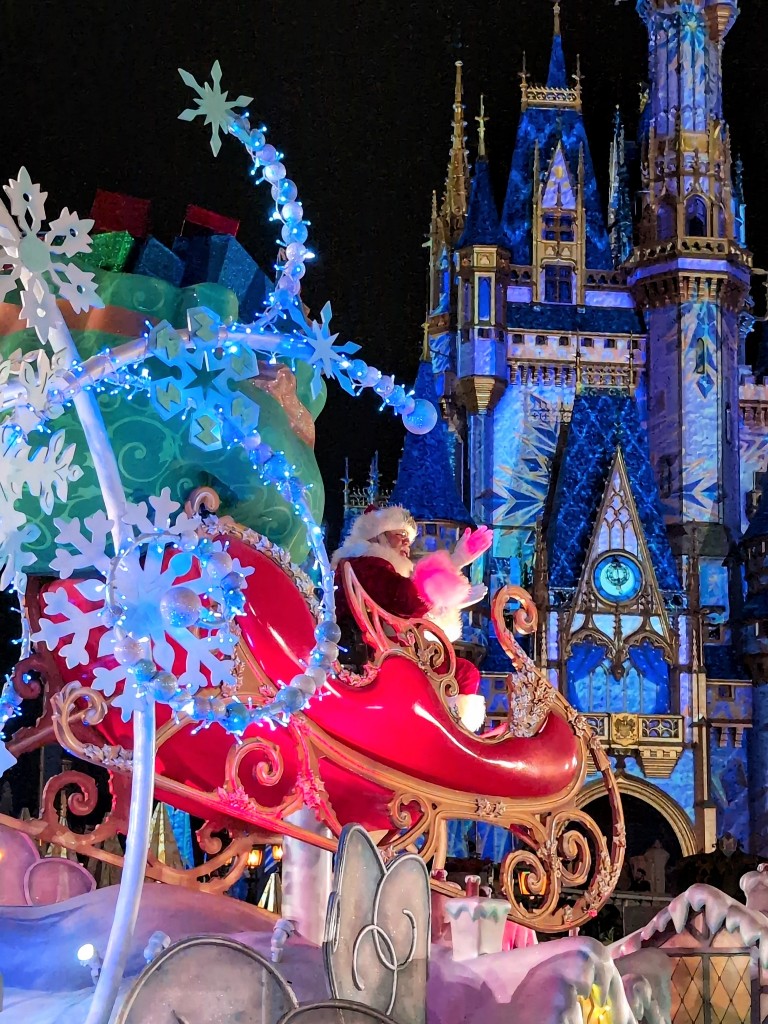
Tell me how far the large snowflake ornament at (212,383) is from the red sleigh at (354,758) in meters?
0.67

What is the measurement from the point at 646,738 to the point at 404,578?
14.2 metres

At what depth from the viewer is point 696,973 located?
4.42 metres

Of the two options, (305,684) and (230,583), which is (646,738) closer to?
(305,684)

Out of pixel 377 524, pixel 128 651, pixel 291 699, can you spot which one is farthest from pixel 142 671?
pixel 377 524

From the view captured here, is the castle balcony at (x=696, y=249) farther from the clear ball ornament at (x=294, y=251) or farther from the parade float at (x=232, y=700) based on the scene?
the clear ball ornament at (x=294, y=251)

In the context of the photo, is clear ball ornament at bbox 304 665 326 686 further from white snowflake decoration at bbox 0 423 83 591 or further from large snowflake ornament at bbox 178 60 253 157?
large snowflake ornament at bbox 178 60 253 157

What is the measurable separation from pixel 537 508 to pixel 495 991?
17.9 m

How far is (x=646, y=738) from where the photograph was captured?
19.1m

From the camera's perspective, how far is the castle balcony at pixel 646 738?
Result: 1892 cm

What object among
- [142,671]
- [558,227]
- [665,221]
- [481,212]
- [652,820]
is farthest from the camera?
[558,227]

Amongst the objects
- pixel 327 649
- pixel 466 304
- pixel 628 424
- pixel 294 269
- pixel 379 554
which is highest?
pixel 466 304

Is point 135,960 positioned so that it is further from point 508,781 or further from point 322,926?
point 508,781

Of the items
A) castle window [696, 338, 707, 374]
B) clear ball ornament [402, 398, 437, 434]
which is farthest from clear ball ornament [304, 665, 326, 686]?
castle window [696, 338, 707, 374]

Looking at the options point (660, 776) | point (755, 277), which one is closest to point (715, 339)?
point (755, 277)
